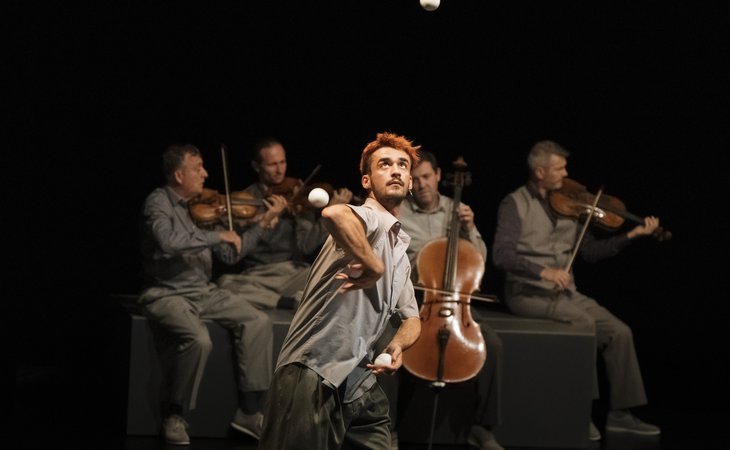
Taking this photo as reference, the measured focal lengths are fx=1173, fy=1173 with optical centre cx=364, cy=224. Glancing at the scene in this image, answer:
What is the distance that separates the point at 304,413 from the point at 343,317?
266 millimetres

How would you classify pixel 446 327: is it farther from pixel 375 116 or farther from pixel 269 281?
pixel 375 116

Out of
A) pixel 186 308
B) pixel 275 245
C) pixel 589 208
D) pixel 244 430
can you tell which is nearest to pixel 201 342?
pixel 186 308

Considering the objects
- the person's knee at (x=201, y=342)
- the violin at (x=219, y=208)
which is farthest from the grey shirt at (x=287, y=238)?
the person's knee at (x=201, y=342)

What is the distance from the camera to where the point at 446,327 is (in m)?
4.73

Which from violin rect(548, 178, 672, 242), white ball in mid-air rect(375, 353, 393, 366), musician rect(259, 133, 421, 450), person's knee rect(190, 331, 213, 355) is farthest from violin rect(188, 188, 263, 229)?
white ball in mid-air rect(375, 353, 393, 366)

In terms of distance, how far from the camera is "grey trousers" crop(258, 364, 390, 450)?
3.02m

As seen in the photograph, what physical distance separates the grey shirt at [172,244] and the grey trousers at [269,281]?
26cm

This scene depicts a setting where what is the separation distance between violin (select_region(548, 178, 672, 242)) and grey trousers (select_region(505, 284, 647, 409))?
38cm

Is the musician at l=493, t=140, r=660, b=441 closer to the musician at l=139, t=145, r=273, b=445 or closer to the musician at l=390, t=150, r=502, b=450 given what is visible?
the musician at l=390, t=150, r=502, b=450

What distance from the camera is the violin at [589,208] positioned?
215 inches

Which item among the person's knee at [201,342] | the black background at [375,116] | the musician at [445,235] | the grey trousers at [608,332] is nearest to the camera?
the person's knee at [201,342]

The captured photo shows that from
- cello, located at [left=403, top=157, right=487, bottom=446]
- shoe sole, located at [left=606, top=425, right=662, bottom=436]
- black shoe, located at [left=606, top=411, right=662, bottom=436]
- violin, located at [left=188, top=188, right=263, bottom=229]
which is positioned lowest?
shoe sole, located at [left=606, top=425, right=662, bottom=436]

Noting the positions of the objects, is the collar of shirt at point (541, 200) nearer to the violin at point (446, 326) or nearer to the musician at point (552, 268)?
the musician at point (552, 268)

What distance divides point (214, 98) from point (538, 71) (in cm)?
170
